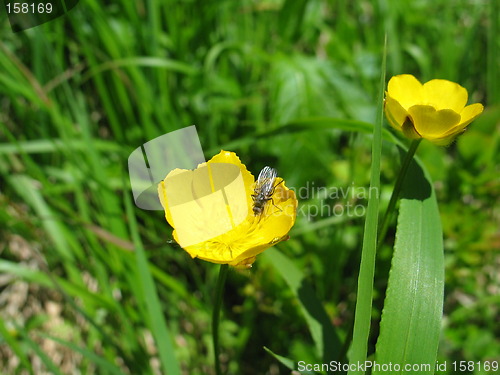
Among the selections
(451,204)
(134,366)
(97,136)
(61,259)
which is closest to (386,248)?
(451,204)

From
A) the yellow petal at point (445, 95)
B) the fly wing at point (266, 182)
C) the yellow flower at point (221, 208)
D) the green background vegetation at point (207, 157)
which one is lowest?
the green background vegetation at point (207, 157)

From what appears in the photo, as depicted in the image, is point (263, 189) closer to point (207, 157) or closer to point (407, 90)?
point (407, 90)

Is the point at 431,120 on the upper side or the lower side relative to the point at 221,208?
upper

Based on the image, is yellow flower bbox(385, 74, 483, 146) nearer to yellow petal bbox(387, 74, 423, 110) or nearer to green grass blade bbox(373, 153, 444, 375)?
yellow petal bbox(387, 74, 423, 110)

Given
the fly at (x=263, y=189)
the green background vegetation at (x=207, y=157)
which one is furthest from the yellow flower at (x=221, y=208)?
the green background vegetation at (x=207, y=157)

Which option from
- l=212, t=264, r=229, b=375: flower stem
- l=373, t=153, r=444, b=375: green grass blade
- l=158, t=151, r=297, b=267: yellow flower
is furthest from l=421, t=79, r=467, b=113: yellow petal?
l=212, t=264, r=229, b=375: flower stem

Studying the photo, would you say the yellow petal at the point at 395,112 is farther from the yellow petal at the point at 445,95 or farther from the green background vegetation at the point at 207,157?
the green background vegetation at the point at 207,157

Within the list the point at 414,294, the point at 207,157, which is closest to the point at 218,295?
the point at 414,294
